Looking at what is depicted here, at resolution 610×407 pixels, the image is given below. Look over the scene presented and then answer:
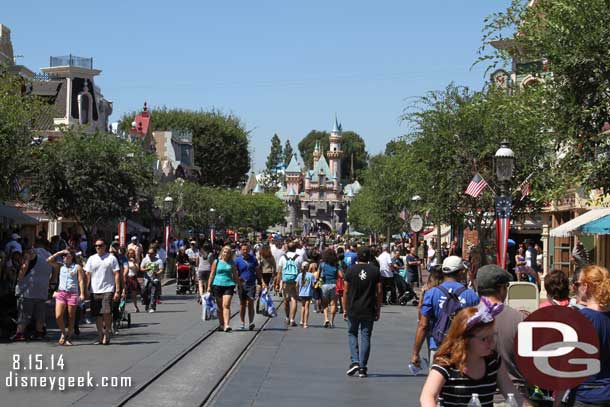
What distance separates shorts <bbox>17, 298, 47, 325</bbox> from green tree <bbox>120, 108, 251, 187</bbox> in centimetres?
8519

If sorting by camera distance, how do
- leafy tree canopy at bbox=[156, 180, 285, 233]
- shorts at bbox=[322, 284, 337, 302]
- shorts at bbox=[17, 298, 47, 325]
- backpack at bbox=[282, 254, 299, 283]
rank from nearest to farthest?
1. shorts at bbox=[17, 298, 47, 325]
2. backpack at bbox=[282, 254, 299, 283]
3. shorts at bbox=[322, 284, 337, 302]
4. leafy tree canopy at bbox=[156, 180, 285, 233]

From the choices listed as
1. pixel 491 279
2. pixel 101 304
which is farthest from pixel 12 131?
pixel 491 279

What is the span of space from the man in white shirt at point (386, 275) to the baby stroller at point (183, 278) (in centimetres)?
659

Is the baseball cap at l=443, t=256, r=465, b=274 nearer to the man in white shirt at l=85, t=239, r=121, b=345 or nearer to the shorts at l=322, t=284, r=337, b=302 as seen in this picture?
the man in white shirt at l=85, t=239, r=121, b=345

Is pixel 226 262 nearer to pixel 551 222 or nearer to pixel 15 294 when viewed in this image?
pixel 15 294

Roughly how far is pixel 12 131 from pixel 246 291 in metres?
7.73

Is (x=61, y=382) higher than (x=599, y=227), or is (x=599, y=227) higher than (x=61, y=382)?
(x=599, y=227)

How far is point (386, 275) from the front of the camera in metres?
31.8

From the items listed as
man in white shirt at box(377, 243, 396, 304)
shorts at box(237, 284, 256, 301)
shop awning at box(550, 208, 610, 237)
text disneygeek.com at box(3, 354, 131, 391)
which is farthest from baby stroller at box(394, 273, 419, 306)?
text disneygeek.com at box(3, 354, 131, 391)

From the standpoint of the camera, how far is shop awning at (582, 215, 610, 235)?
89.2ft

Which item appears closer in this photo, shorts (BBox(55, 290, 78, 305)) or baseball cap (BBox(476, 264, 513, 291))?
baseball cap (BBox(476, 264, 513, 291))

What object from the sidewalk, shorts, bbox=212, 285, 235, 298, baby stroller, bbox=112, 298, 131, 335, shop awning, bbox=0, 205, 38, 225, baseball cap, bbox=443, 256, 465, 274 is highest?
shop awning, bbox=0, 205, 38, 225

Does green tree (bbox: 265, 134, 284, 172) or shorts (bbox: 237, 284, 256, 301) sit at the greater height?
green tree (bbox: 265, 134, 284, 172)

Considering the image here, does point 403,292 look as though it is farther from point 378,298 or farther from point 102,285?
point 378,298
